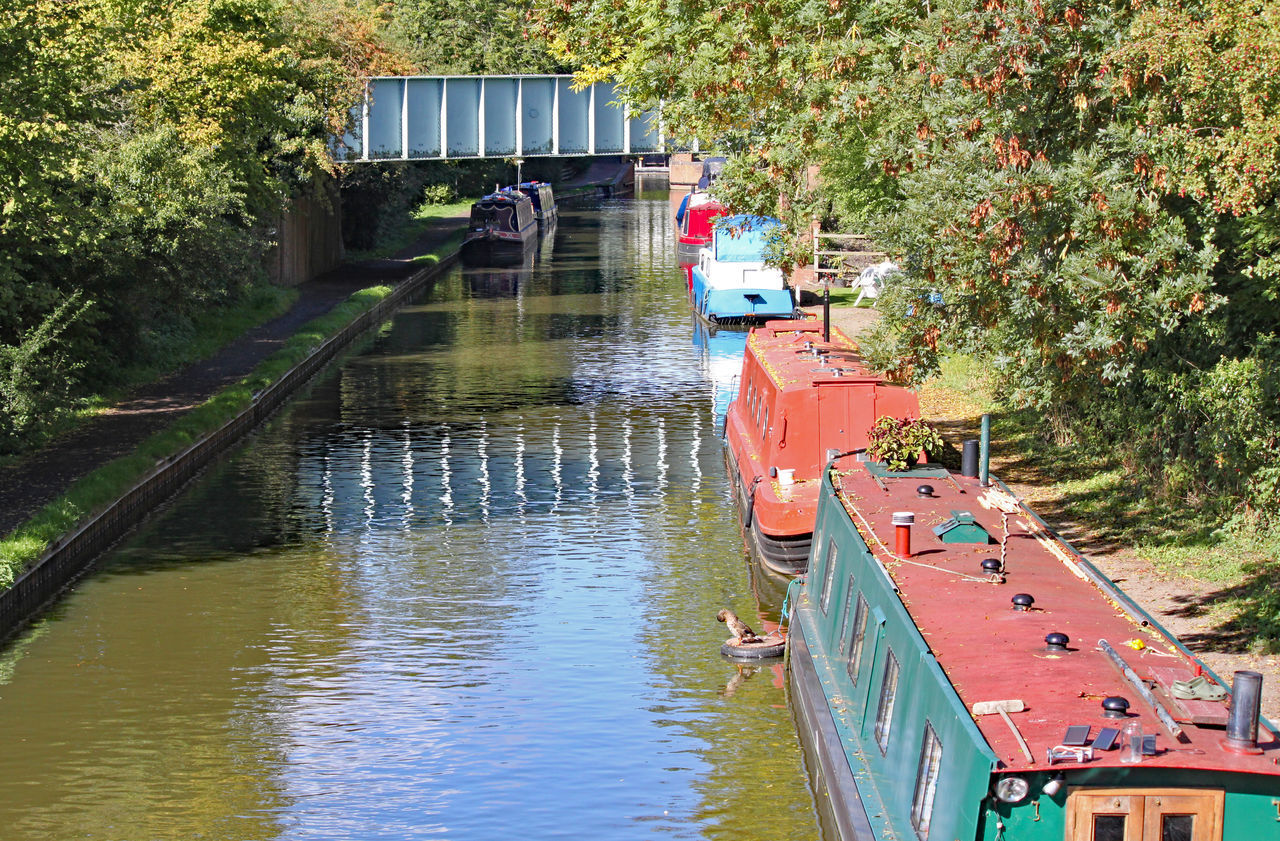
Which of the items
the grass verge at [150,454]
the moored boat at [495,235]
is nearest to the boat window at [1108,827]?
the grass verge at [150,454]

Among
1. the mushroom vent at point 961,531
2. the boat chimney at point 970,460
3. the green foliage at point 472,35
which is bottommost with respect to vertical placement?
the mushroom vent at point 961,531

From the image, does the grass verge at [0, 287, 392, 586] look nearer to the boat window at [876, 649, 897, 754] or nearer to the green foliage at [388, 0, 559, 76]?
the boat window at [876, 649, 897, 754]

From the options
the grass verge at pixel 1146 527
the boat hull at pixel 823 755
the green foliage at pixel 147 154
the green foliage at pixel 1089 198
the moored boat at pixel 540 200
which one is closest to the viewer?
the boat hull at pixel 823 755

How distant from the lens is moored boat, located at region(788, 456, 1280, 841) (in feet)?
25.4

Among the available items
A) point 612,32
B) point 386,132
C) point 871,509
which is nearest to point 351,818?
point 871,509

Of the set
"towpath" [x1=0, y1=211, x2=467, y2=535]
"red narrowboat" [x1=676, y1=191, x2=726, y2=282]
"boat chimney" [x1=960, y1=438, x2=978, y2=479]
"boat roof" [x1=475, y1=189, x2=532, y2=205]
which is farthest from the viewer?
"boat roof" [x1=475, y1=189, x2=532, y2=205]

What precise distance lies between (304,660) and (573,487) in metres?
7.96

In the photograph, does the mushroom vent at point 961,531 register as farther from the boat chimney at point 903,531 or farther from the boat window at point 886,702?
the boat window at point 886,702

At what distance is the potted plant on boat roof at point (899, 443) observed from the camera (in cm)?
1597

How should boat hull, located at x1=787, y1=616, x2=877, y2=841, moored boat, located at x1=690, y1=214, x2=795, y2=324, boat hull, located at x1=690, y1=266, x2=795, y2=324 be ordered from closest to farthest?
boat hull, located at x1=787, y1=616, x2=877, y2=841 < boat hull, located at x1=690, y1=266, x2=795, y2=324 < moored boat, located at x1=690, y1=214, x2=795, y2=324

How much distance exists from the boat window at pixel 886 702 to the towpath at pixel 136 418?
12.1 m

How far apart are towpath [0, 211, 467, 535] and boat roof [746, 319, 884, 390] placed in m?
9.80

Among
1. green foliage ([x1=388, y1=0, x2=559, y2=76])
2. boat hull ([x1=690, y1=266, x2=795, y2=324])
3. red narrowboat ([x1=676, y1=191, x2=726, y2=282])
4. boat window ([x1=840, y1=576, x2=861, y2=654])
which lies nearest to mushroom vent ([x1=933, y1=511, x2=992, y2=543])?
boat window ([x1=840, y1=576, x2=861, y2=654])

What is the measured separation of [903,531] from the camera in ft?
39.5
